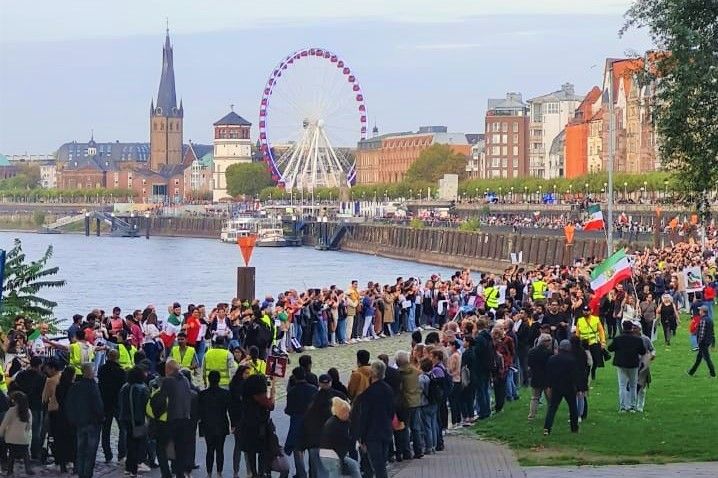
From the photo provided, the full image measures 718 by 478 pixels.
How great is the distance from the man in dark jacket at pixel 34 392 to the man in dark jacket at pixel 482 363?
591 cm

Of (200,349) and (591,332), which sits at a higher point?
(591,332)

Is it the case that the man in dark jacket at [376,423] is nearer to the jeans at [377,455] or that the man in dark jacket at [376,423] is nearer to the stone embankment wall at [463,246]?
the jeans at [377,455]

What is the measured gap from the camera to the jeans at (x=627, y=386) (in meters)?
22.7

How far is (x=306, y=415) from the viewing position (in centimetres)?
1711

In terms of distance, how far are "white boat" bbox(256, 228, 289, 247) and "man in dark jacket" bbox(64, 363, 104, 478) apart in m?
156

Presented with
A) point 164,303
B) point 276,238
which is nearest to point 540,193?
point 276,238

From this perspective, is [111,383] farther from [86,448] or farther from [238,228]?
[238,228]

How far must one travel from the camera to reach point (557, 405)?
2150 centimetres

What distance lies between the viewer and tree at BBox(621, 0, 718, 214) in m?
21.0

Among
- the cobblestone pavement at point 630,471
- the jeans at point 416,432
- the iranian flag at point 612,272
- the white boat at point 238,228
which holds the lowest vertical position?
the white boat at point 238,228

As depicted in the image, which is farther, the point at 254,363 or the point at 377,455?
the point at 254,363

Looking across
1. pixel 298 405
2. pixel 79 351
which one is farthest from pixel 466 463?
pixel 79 351

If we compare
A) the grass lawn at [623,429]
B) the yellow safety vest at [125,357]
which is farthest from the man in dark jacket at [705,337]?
the yellow safety vest at [125,357]

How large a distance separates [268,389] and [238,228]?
161887 mm
